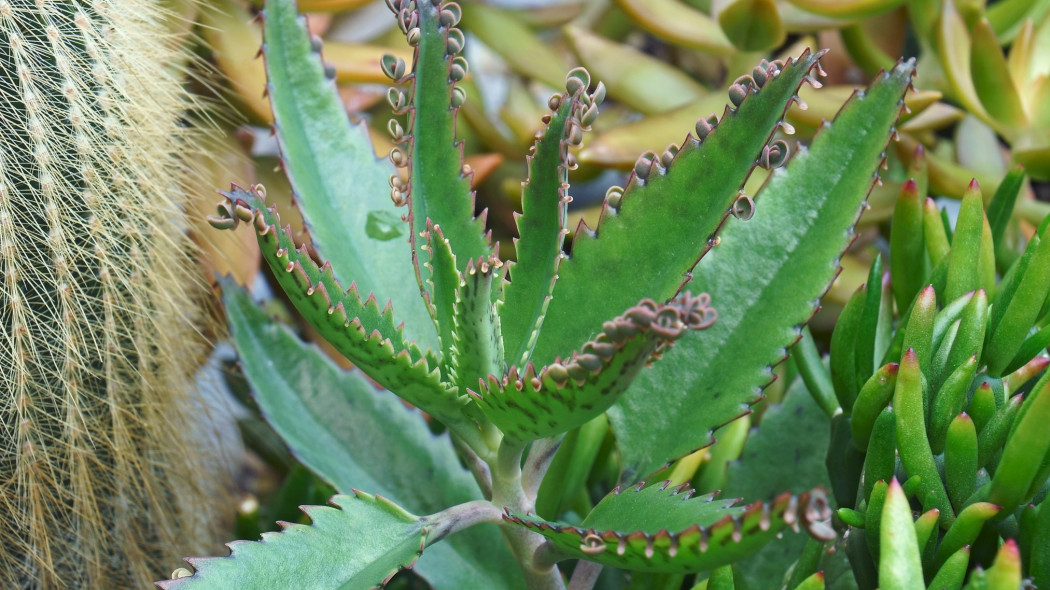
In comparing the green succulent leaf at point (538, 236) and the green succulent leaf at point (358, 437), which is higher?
the green succulent leaf at point (538, 236)

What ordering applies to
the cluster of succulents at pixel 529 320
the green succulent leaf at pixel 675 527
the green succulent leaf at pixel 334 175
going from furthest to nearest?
the green succulent leaf at pixel 334 175
the cluster of succulents at pixel 529 320
the green succulent leaf at pixel 675 527

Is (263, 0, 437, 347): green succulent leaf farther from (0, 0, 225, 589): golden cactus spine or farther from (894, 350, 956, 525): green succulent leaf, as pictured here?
(894, 350, 956, 525): green succulent leaf

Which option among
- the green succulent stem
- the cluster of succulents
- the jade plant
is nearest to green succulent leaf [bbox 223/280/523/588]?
the cluster of succulents

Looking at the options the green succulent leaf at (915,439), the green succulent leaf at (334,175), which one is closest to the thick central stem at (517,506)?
the green succulent leaf at (334,175)

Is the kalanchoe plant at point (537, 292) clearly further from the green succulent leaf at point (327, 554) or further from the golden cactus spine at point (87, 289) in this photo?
the golden cactus spine at point (87, 289)

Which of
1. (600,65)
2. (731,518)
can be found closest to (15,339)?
(731,518)

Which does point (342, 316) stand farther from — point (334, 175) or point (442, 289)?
point (334, 175)

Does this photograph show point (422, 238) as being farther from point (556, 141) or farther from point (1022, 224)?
point (1022, 224)

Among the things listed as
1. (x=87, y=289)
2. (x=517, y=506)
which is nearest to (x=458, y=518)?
(x=517, y=506)
